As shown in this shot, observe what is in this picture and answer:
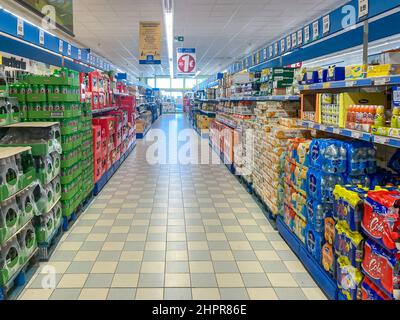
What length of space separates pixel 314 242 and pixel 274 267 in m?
0.51

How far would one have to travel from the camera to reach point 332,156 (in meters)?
2.84

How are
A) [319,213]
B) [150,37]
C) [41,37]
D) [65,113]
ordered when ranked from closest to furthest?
[319,213], [65,113], [41,37], [150,37]

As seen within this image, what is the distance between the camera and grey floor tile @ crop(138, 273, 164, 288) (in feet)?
10.2

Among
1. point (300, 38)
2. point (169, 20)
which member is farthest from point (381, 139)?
point (169, 20)

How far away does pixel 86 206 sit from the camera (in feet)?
17.7

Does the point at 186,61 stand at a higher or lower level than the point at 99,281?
higher

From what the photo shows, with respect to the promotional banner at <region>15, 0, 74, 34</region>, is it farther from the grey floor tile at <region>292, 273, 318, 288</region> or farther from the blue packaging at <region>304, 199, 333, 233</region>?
the grey floor tile at <region>292, 273, 318, 288</region>

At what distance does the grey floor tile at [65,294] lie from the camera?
2.88 m

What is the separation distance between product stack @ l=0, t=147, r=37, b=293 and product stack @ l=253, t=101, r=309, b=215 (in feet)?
8.95

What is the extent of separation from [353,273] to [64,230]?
331 cm

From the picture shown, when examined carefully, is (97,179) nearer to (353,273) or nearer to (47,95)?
(47,95)

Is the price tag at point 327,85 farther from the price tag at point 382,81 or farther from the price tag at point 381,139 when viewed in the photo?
the price tag at point 381,139

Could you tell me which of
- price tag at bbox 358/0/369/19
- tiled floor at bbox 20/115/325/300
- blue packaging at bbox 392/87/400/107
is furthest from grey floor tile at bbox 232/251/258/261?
price tag at bbox 358/0/369/19

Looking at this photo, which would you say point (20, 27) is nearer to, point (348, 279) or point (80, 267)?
point (80, 267)
